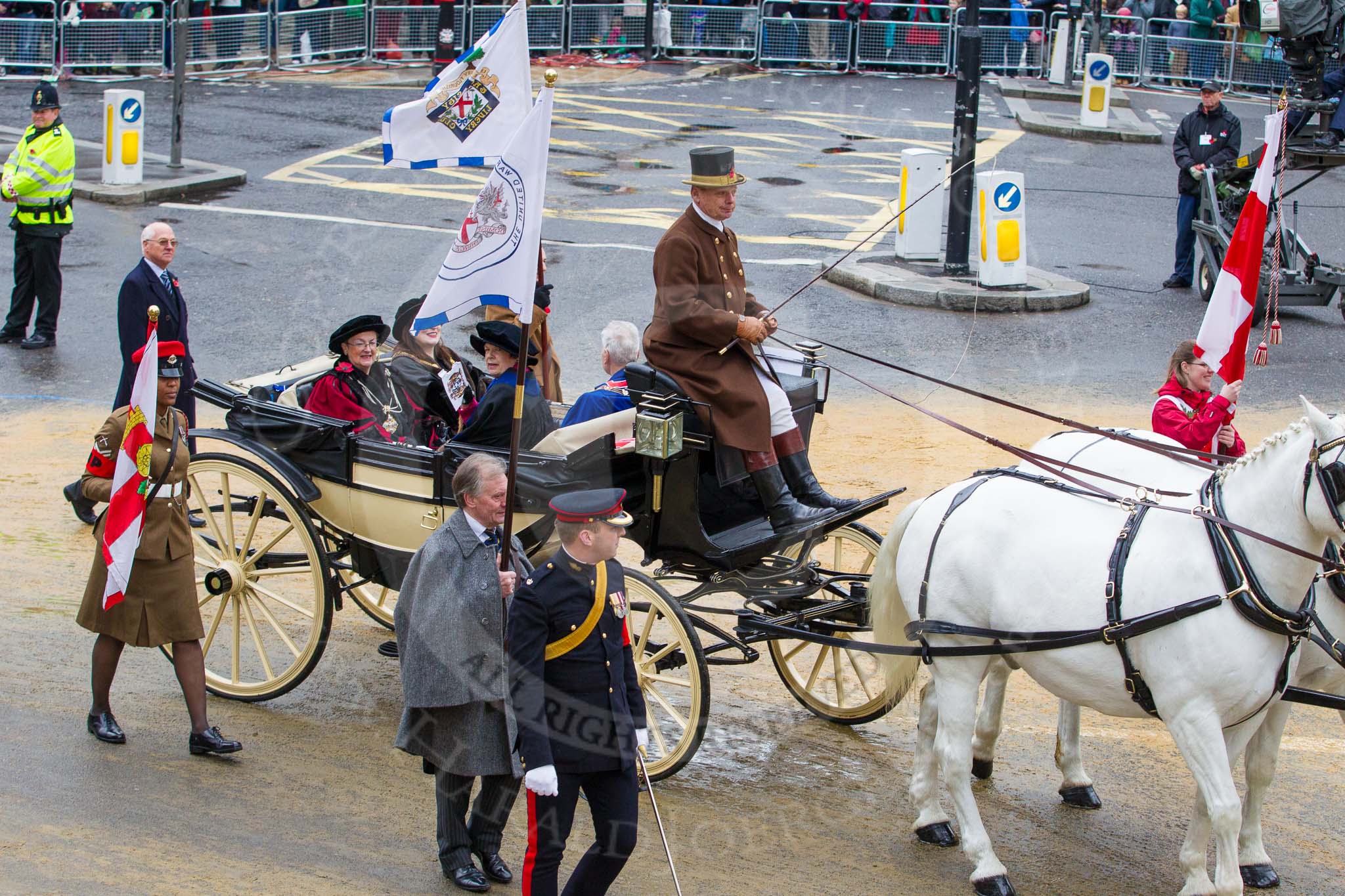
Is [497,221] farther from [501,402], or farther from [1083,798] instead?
[1083,798]

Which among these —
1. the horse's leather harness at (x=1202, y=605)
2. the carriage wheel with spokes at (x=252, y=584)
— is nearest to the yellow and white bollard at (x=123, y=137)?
the carriage wheel with spokes at (x=252, y=584)

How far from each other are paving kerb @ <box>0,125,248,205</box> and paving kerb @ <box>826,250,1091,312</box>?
23.5ft

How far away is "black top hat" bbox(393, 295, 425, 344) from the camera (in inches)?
303

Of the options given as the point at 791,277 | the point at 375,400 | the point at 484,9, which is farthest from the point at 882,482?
the point at 484,9

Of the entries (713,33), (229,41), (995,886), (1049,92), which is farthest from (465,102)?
(713,33)

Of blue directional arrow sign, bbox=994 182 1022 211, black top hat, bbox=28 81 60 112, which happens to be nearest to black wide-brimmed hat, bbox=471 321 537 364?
black top hat, bbox=28 81 60 112

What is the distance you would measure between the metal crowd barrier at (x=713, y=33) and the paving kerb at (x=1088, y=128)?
541 centimetres

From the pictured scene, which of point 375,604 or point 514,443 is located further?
point 375,604

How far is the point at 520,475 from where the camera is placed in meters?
6.33

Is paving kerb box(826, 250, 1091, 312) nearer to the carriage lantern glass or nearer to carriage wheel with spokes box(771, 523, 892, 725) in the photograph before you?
carriage wheel with spokes box(771, 523, 892, 725)

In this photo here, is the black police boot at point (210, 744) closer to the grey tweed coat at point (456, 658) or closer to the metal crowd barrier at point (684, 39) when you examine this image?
the grey tweed coat at point (456, 658)

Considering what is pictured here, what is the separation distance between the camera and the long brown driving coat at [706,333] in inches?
251

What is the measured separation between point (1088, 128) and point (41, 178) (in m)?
14.5

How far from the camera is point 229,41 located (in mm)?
23734
